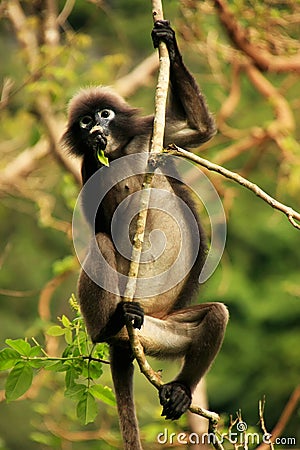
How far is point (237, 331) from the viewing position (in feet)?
34.4

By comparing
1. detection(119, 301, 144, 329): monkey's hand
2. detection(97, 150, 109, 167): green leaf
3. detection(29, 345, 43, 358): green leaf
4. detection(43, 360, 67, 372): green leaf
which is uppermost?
detection(97, 150, 109, 167): green leaf

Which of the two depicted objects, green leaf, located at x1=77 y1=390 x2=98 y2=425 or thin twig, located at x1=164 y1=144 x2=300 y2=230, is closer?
thin twig, located at x1=164 y1=144 x2=300 y2=230

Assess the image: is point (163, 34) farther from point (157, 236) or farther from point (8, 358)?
point (8, 358)

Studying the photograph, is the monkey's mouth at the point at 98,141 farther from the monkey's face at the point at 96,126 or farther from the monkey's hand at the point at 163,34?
the monkey's hand at the point at 163,34

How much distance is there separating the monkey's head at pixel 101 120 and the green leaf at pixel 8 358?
132 centimetres

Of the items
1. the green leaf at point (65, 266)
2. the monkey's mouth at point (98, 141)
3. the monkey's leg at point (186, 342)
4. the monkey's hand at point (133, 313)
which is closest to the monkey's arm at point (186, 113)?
the monkey's mouth at point (98, 141)

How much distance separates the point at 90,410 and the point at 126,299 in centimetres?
53

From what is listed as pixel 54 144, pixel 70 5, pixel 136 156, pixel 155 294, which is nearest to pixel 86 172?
pixel 136 156

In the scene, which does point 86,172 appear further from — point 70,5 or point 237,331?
point 237,331

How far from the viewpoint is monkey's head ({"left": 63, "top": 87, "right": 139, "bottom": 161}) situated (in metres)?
4.40

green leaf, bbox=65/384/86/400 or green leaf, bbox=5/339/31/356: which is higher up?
green leaf, bbox=5/339/31/356

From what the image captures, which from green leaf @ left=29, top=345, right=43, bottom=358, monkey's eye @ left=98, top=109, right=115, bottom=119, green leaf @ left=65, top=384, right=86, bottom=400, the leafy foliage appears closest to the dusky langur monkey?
monkey's eye @ left=98, top=109, right=115, bottom=119

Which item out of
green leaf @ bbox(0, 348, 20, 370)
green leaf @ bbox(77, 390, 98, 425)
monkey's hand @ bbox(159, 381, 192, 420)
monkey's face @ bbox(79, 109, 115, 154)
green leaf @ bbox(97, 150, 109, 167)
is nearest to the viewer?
green leaf @ bbox(0, 348, 20, 370)

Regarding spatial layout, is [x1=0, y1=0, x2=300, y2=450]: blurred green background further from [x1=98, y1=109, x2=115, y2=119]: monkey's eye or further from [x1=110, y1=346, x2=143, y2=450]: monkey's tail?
[x1=110, y1=346, x2=143, y2=450]: monkey's tail
